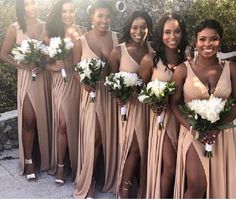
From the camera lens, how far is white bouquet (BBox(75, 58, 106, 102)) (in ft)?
17.1

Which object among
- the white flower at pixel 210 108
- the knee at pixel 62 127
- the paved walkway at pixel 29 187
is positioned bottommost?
the paved walkway at pixel 29 187

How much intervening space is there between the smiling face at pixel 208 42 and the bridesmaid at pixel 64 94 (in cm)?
197

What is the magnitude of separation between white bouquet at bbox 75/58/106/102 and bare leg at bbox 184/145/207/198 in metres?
1.41

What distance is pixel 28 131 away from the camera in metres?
6.24

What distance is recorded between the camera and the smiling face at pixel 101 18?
17.7ft

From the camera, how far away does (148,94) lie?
4.71m

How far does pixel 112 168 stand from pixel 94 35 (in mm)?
1659

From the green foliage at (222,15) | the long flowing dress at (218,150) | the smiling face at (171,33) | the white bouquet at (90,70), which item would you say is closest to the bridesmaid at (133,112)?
the white bouquet at (90,70)

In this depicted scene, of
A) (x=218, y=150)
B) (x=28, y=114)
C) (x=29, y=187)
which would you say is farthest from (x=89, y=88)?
(x=218, y=150)

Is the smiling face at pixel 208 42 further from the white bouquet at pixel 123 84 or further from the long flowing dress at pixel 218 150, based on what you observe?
the white bouquet at pixel 123 84

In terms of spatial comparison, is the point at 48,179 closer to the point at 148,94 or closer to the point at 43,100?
the point at 43,100

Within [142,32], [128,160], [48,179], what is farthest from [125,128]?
[48,179]

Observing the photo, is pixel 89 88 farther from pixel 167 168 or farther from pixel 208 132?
pixel 208 132

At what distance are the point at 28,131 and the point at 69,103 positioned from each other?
756mm
